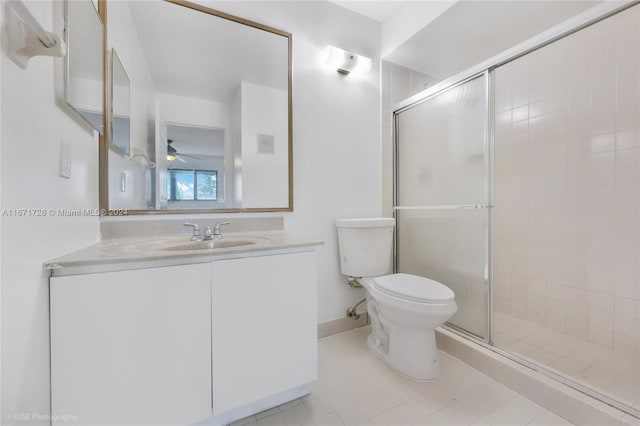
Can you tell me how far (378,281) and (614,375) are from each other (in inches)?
50.2

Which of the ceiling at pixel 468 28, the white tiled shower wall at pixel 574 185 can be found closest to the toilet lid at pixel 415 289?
the white tiled shower wall at pixel 574 185

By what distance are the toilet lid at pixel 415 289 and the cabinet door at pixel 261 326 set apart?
50 centimetres

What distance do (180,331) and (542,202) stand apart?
2.43m

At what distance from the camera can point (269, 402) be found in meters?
1.17

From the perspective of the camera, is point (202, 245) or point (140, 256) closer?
point (140, 256)

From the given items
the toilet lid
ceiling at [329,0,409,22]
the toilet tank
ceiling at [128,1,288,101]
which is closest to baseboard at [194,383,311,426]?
the toilet lid

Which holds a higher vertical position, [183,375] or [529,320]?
[183,375]

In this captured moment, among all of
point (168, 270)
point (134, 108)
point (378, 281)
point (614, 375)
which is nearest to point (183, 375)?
point (168, 270)

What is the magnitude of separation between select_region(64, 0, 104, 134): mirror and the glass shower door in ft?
6.02

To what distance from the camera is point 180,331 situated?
2.97ft

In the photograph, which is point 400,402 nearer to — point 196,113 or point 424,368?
point 424,368

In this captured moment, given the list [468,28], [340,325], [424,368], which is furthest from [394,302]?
[468,28]

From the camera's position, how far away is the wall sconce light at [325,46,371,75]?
5.82 feet

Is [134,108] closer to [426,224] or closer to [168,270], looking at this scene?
[168,270]
